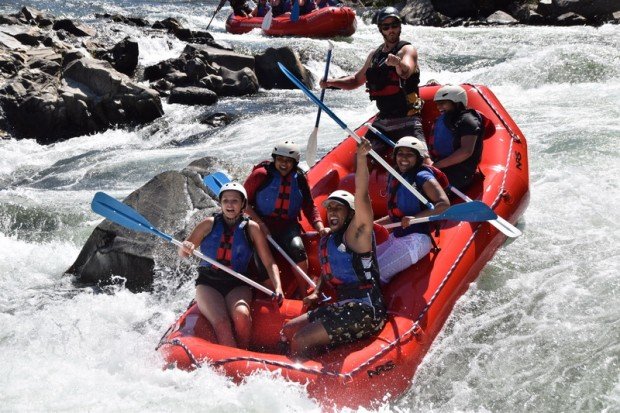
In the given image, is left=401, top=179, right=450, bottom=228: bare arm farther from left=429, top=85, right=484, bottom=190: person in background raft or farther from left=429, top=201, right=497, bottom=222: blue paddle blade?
left=429, top=85, right=484, bottom=190: person in background raft

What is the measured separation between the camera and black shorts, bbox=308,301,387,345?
4393 mm

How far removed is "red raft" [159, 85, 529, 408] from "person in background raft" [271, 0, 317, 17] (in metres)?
11.4

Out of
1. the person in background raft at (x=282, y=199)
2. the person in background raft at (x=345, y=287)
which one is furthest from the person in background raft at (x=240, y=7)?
the person in background raft at (x=345, y=287)

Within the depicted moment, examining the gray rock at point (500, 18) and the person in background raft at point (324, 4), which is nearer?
the gray rock at point (500, 18)

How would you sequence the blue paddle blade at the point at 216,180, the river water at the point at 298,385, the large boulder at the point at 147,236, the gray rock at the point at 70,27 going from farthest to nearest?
the gray rock at the point at 70,27 < the large boulder at the point at 147,236 < the blue paddle blade at the point at 216,180 < the river water at the point at 298,385

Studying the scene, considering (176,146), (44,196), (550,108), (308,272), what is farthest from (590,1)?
(308,272)

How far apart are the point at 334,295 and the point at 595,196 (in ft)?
10.7

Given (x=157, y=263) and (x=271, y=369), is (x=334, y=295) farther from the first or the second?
(x=157, y=263)

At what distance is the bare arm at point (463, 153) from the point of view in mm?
5595

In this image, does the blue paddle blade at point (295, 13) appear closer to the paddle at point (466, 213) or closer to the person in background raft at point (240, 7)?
the person in background raft at point (240, 7)

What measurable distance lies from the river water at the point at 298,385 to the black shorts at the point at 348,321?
38 cm

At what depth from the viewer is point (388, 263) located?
489 cm

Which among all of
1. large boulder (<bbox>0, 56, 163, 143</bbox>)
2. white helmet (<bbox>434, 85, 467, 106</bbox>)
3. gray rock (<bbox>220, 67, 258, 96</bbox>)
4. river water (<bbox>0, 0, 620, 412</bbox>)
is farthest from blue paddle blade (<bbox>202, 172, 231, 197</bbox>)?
gray rock (<bbox>220, 67, 258, 96</bbox>)

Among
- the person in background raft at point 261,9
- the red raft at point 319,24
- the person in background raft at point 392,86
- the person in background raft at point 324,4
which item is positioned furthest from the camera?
the person in background raft at point 261,9
